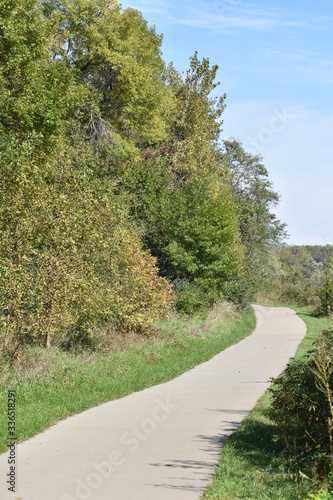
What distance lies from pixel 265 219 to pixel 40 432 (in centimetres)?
4705

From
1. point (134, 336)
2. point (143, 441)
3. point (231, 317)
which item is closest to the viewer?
point (143, 441)

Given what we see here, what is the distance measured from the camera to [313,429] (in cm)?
744

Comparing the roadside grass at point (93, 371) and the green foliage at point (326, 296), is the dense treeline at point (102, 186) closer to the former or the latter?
the roadside grass at point (93, 371)

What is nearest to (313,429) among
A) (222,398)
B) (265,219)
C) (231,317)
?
(222,398)

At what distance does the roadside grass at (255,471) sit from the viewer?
670cm

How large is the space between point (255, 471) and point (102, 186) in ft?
60.1

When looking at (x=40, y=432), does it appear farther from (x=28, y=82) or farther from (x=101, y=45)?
(x=101, y=45)

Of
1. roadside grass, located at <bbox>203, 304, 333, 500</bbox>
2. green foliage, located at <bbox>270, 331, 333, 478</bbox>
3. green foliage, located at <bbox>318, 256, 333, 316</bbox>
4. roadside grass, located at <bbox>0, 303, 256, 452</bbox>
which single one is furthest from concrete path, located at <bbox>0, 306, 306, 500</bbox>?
green foliage, located at <bbox>318, 256, 333, 316</bbox>

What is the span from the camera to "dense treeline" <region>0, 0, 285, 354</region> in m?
14.8
